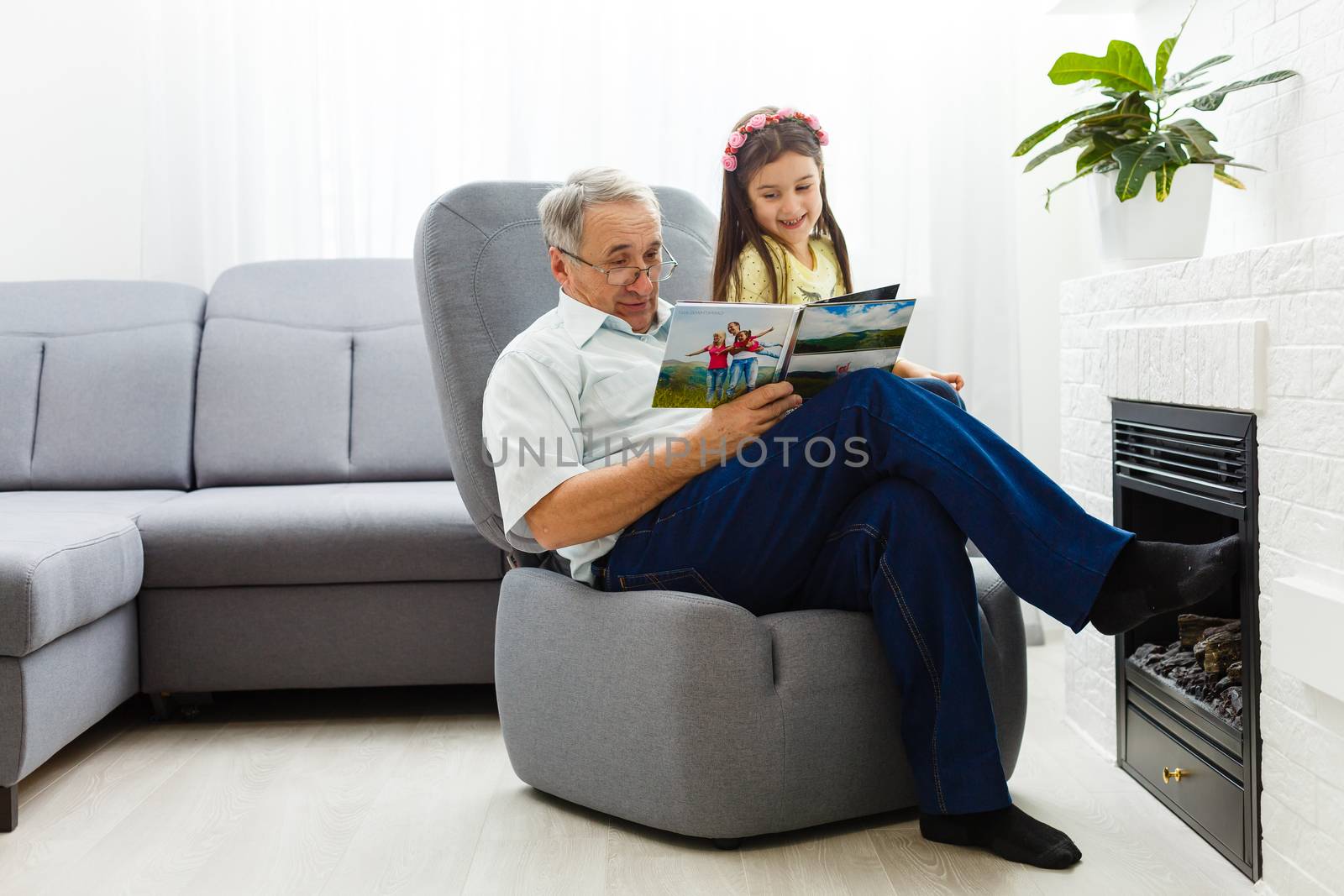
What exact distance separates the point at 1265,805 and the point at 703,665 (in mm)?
798

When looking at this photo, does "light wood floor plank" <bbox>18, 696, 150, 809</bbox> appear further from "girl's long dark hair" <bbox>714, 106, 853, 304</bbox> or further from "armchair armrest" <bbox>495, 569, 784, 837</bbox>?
"girl's long dark hair" <bbox>714, 106, 853, 304</bbox>

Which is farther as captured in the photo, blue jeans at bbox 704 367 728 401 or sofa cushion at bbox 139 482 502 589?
sofa cushion at bbox 139 482 502 589

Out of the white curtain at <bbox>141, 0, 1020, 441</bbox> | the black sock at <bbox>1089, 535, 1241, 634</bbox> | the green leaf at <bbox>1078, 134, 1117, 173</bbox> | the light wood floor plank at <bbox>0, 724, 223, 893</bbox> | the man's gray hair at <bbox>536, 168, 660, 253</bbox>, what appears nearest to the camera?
the black sock at <bbox>1089, 535, 1241, 634</bbox>

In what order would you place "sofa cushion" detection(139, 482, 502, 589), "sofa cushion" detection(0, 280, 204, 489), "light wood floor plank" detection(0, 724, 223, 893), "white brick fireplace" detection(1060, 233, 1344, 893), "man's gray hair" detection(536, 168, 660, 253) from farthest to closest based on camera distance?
1. "sofa cushion" detection(0, 280, 204, 489)
2. "sofa cushion" detection(139, 482, 502, 589)
3. "man's gray hair" detection(536, 168, 660, 253)
4. "light wood floor plank" detection(0, 724, 223, 893)
5. "white brick fireplace" detection(1060, 233, 1344, 893)

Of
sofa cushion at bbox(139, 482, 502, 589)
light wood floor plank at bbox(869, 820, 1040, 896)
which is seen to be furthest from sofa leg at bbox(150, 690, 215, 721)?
light wood floor plank at bbox(869, 820, 1040, 896)

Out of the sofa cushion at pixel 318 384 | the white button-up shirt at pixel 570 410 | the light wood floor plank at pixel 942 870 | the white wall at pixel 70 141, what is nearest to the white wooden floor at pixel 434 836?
the light wood floor plank at pixel 942 870

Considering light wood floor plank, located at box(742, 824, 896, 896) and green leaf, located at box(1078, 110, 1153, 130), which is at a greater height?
green leaf, located at box(1078, 110, 1153, 130)

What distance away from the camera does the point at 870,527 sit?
166cm

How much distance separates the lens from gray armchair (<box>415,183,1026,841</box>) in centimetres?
167

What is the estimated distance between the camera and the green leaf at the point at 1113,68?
2092 mm

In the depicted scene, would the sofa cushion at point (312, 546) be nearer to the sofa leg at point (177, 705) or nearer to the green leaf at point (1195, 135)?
the sofa leg at point (177, 705)

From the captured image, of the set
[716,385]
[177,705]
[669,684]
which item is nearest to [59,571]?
[177,705]

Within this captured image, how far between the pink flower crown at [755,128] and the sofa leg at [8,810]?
165cm

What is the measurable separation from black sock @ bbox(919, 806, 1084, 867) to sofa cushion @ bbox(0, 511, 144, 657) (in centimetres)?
149
